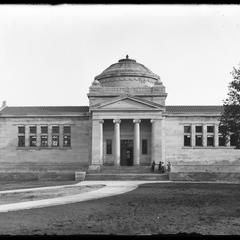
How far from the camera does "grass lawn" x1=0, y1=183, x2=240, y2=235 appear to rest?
12828 millimetres

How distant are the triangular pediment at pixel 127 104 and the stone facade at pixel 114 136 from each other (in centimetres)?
12

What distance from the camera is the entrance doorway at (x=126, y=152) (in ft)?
181

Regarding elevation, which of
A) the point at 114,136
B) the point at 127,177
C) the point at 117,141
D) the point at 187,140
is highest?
the point at 114,136

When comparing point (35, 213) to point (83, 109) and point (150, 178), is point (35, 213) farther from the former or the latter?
point (83, 109)

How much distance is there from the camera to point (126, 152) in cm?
5528

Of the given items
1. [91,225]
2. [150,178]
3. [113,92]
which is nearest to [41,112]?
[113,92]

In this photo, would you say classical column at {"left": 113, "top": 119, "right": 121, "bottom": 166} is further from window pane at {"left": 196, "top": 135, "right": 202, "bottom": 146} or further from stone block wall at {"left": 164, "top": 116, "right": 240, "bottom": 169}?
window pane at {"left": 196, "top": 135, "right": 202, "bottom": 146}

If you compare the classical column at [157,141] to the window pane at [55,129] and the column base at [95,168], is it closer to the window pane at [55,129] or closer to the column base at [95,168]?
the column base at [95,168]

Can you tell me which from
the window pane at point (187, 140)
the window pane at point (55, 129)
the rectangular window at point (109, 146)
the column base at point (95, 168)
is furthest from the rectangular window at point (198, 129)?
the window pane at point (55, 129)

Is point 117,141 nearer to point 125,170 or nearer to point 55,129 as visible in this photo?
point 125,170

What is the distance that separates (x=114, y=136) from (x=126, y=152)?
2838mm

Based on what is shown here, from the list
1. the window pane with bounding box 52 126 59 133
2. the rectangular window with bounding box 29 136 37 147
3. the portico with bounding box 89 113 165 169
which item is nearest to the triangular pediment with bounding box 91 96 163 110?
the portico with bounding box 89 113 165 169

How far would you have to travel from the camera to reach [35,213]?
17.1 meters

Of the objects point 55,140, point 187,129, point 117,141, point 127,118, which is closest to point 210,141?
point 187,129
